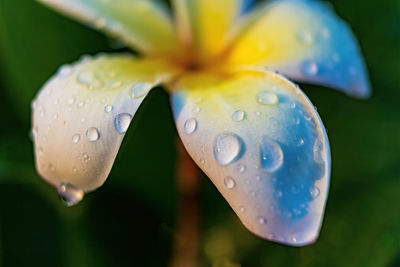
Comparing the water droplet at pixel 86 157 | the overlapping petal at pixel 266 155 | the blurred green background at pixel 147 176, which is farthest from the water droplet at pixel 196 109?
the blurred green background at pixel 147 176

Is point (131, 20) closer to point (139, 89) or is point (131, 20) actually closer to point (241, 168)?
point (139, 89)

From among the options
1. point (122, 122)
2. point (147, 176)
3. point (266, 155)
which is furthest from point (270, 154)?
point (147, 176)

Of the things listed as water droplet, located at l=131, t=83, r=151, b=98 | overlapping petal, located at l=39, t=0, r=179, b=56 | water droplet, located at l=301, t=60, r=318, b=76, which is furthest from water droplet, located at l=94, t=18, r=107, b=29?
water droplet, located at l=301, t=60, r=318, b=76

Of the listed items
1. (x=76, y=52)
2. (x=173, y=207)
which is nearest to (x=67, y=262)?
(x=173, y=207)

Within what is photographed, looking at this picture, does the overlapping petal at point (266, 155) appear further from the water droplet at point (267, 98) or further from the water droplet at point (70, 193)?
the water droplet at point (70, 193)

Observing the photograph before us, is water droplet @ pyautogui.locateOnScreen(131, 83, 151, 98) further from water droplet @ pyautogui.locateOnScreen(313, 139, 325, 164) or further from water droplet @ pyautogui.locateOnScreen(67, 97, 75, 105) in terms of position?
water droplet @ pyautogui.locateOnScreen(313, 139, 325, 164)

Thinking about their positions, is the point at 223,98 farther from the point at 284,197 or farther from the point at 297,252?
the point at 297,252
